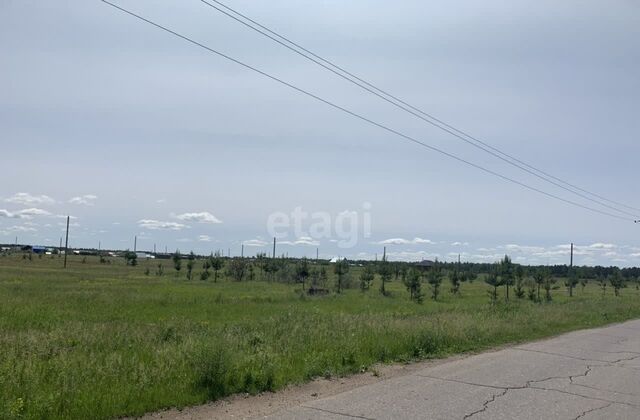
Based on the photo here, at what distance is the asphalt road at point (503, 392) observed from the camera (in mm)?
7293

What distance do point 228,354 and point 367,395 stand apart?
228 centimetres

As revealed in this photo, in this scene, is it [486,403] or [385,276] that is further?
[385,276]

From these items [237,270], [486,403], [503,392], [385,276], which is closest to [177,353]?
[486,403]

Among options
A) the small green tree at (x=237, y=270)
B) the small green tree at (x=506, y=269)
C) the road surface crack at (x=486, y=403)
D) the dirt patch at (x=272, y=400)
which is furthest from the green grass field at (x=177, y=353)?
the small green tree at (x=237, y=270)

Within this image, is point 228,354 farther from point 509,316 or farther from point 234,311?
point 234,311

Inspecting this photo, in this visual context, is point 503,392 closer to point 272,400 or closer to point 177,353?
point 272,400

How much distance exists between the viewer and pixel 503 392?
860cm

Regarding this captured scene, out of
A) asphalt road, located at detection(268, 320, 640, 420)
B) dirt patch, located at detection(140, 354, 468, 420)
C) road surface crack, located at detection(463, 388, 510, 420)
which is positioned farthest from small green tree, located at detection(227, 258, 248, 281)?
road surface crack, located at detection(463, 388, 510, 420)

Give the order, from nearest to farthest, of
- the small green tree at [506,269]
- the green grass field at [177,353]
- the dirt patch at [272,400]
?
the dirt patch at [272,400]
the green grass field at [177,353]
the small green tree at [506,269]

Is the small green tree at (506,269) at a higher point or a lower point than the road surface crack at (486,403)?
higher

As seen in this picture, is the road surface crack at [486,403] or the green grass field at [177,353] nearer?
the road surface crack at [486,403]

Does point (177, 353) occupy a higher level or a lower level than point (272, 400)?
higher

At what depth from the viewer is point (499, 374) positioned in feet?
33.6

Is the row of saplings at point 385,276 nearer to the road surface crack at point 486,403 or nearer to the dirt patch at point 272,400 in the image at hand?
the dirt patch at point 272,400
